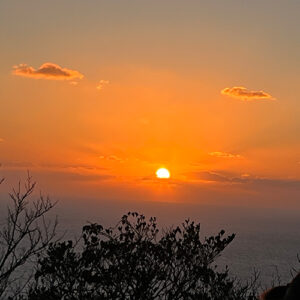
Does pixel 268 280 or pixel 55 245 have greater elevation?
pixel 55 245

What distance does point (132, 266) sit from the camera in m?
21.7

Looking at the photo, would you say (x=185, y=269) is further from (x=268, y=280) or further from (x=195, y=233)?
(x=268, y=280)

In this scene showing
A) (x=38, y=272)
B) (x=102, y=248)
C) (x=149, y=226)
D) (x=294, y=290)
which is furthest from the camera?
(x=149, y=226)

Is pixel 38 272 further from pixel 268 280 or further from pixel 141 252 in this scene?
pixel 268 280

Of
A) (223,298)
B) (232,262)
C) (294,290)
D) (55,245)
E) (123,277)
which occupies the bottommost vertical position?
(232,262)

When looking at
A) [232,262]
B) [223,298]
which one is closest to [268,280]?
[232,262]

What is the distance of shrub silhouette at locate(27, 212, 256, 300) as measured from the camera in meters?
20.7

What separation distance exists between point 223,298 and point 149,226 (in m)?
5.39

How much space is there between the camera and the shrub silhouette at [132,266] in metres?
20.7

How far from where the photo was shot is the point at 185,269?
22.8m

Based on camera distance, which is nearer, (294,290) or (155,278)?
(294,290)

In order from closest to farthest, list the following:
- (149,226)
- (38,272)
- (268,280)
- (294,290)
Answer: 1. (294,290)
2. (38,272)
3. (149,226)
4. (268,280)

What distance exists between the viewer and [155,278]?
73.4 feet

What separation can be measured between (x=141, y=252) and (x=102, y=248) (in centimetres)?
196
